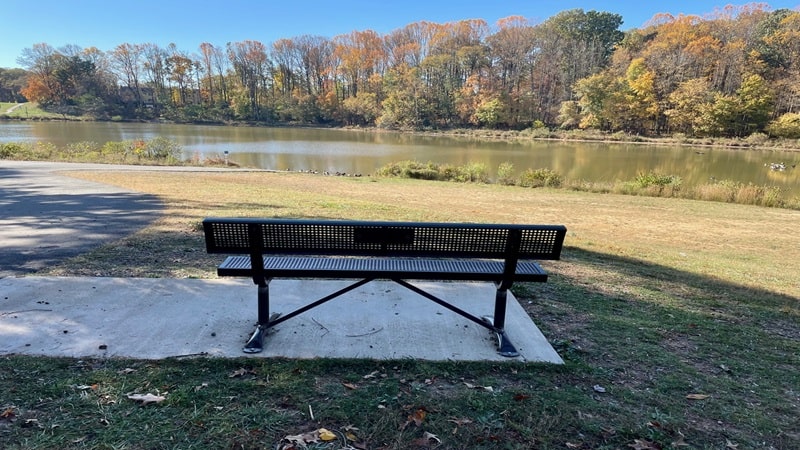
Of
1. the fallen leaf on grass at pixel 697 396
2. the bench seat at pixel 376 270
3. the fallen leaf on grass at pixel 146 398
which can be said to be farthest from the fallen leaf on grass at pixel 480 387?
the fallen leaf on grass at pixel 146 398

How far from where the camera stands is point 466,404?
7.73 feet

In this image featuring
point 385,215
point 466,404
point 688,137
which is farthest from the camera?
point 688,137

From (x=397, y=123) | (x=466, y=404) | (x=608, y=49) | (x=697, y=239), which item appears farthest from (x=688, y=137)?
(x=466, y=404)

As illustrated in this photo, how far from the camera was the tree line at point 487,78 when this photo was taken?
203 feet

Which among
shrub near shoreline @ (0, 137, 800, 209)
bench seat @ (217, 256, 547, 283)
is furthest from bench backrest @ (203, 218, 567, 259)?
shrub near shoreline @ (0, 137, 800, 209)

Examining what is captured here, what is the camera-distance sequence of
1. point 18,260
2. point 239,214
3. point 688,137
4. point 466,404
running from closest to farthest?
1. point 466,404
2. point 18,260
3. point 239,214
4. point 688,137

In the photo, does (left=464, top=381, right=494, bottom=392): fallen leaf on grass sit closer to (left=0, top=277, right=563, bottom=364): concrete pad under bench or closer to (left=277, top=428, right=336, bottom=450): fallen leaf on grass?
(left=0, top=277, right=563, bottom=364): concrete pad under bench

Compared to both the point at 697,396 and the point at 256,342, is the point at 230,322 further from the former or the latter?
the point at 697,396

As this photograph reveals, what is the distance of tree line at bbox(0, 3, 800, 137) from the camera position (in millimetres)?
61844

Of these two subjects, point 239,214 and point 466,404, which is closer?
point 466,404

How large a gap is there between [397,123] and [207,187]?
6788 centimetres

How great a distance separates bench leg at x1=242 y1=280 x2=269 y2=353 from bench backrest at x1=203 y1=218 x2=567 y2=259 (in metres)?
0.36

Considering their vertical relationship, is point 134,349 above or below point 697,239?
above

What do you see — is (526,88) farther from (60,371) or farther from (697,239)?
(60,371)
